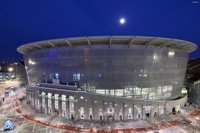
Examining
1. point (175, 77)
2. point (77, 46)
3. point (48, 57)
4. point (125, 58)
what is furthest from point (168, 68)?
point (48, 57)

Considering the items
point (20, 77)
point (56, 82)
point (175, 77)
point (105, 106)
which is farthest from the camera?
point (20, 77)

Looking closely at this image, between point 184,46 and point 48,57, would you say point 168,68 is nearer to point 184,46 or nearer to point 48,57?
point 184,46

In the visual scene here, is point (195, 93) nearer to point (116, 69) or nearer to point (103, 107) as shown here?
point (116, 69)

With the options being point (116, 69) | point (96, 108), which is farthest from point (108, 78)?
point (96, 108)

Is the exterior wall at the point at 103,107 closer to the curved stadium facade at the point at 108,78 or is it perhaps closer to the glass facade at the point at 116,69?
the curved stadium facade at the point at 108,78

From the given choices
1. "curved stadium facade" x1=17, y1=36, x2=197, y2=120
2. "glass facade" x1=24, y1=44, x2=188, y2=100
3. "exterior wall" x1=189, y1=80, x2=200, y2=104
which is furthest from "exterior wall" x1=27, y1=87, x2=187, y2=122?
"exterior wall" x1=189, y1=80, x2=200, y2=104

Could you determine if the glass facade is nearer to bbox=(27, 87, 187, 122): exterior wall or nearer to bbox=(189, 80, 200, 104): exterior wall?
bbox=(27, 87, 187, 122): exterior wall

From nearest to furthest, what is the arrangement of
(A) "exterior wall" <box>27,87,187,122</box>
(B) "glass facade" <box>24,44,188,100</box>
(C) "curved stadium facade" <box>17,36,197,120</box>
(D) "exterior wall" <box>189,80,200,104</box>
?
(A) "exterior wall" <box>27,87,187,122</box> < (C) "curved stadium facade" <box>17,36,197,120</box> < (B) "glass facade" <box>24,44,188,100</box> < (D) "exterior wall" <box>189,80,200,104</box>
